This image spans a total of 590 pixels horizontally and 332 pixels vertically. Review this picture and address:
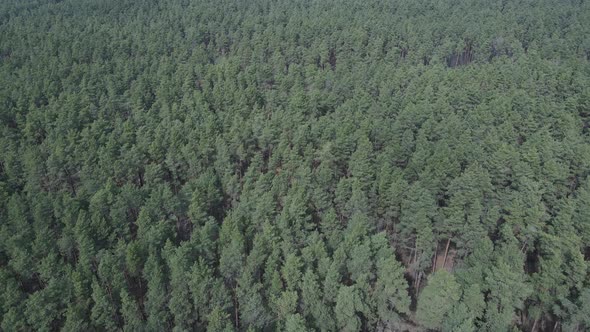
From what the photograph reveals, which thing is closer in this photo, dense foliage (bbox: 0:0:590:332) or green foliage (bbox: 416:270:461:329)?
green foliage (bbox: 416:270:461:329)

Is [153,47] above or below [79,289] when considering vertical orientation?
below

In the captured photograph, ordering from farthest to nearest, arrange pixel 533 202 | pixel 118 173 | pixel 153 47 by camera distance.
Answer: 1. pixel 153 47
2. pixel 118 173
3. pixel 533 202

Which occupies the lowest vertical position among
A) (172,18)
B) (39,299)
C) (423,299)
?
(172,18)

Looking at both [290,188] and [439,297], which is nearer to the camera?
[439,297]

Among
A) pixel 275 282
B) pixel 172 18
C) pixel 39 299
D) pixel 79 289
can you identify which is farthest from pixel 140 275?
pixel 172 18

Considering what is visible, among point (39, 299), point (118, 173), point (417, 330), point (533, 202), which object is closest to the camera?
point (39, 299)

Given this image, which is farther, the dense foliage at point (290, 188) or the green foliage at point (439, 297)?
the dense foliage at point (290, 188)

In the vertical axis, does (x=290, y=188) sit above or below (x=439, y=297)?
below

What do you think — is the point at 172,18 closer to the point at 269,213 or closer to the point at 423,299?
the point at 269,213
